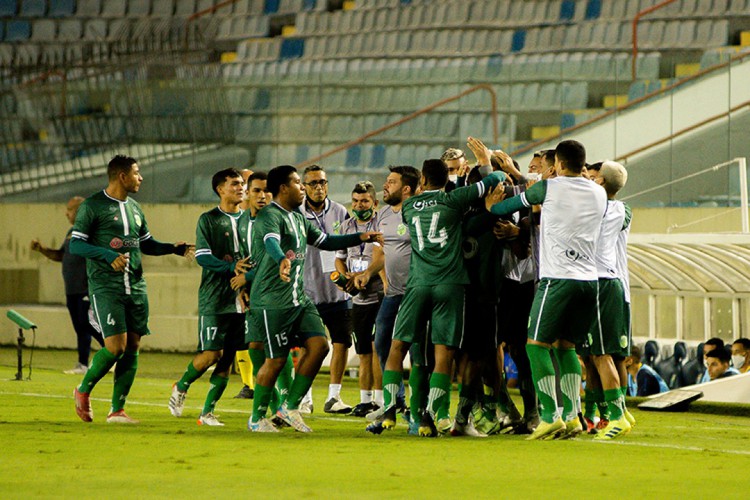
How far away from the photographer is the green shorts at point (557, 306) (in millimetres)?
7453

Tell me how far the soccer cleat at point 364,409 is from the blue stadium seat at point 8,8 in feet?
58.8

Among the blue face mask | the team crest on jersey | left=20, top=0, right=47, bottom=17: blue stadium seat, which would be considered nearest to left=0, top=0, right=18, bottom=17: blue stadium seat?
left=20, top=0, right=47, bottom=17: blue stadium seat

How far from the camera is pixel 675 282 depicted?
543 inches

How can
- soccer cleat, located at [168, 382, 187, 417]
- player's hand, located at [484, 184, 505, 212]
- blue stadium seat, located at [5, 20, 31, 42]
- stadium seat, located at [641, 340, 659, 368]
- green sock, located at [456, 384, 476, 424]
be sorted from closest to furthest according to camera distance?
player's hand, located at [484, 184, 505, 212]
green sock, located at [456, 384, 476, 424]
soccer cleat, located at [168, 382, 187, 417]
stadium seat, located at [641, 340, 659, 368]
blue stadium seat, located at [5, 20, 31, 42]

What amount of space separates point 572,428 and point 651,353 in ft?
19.7

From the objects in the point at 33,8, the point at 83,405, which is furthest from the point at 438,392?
the point at 33,8

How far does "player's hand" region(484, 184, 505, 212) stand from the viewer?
7707 millimetres

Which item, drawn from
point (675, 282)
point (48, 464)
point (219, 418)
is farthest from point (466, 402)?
point (675, 282)

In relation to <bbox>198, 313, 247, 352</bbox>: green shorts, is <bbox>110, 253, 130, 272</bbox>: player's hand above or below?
above

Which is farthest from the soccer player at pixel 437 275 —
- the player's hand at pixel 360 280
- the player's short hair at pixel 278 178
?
the player's hand at pixel 360 280

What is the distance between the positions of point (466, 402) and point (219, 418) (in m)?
2.06

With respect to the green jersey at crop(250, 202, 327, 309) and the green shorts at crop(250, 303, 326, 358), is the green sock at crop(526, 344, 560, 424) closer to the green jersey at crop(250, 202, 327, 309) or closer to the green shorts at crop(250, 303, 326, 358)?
the green shorts at crop(250, 303, 326, 358)

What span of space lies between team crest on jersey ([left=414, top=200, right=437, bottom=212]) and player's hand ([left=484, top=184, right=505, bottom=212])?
31 cm

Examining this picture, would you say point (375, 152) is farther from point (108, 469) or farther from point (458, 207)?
point (108, 469)
